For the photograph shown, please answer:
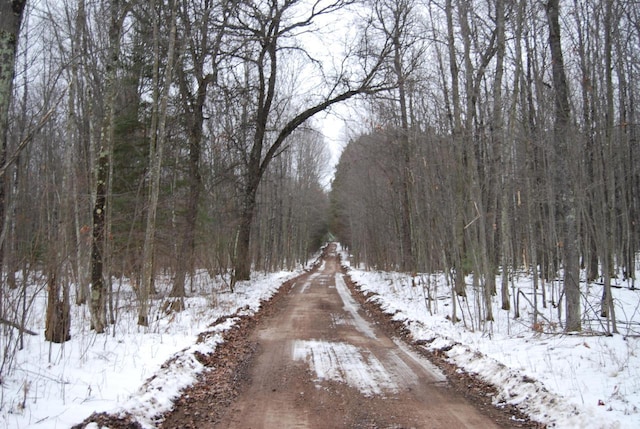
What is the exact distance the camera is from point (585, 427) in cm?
417

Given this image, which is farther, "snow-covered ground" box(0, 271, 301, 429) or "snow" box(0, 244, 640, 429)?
"snow" box(0, 244, 640, 429)

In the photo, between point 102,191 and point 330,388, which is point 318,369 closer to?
point 330,388

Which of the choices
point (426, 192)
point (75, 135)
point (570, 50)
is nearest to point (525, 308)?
point (426, 192)

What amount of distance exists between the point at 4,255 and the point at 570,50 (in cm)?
1512

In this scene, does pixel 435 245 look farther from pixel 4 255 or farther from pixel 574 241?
pixel 4 255

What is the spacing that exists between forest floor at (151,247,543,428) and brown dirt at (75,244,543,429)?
11 mm

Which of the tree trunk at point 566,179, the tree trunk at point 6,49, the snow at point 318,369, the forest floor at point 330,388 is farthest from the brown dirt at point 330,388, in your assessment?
the tree trunk at point 6,49

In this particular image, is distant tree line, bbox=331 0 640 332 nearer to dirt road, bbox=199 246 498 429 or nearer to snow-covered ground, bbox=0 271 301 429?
dirt road, bbox=199 246 498 429

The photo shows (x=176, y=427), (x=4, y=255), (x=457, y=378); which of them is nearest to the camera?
(x=176, y=427)

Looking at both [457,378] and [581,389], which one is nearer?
[581,389]

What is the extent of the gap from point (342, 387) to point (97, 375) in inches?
119

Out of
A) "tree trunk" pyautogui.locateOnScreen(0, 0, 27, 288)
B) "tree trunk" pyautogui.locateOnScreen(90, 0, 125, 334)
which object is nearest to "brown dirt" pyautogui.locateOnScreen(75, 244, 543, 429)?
"tree trunk" pyautogui.locateOnScreen(90, 0, 125, 334)

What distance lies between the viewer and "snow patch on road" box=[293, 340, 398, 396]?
6008mm

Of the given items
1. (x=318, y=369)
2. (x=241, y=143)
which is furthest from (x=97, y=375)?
(x=241, y=143)
